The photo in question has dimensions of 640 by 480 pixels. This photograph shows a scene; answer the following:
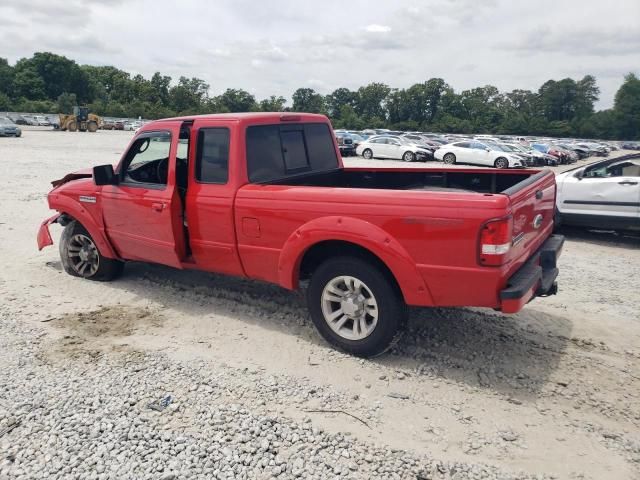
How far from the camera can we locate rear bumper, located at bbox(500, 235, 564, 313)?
346 centimetres

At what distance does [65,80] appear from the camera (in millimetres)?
104438

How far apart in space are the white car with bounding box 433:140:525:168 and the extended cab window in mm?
22786

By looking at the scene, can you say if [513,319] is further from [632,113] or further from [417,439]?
[632,113]

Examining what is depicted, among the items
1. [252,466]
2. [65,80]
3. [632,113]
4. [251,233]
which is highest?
[65,80]

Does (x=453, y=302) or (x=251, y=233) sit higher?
(x=251, y=233)

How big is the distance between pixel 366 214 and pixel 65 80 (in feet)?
389

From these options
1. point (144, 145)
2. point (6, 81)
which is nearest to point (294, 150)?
point (144, 145)

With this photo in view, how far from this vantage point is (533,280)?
367 centimetres

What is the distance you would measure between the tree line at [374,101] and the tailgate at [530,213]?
3536 inches

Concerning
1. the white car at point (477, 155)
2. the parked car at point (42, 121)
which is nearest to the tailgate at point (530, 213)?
the white car at point (477, 155)

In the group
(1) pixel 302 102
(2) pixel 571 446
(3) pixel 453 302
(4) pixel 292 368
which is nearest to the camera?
(2) pixel 571 446

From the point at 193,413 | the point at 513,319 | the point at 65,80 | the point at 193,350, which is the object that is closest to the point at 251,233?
the point at 193,350

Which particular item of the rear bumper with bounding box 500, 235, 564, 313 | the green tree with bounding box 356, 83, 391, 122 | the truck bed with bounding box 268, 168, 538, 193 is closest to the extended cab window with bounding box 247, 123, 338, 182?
the truck bed with bounding box 268, 168, 538, 193

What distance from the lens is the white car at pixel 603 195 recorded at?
8383 mm
